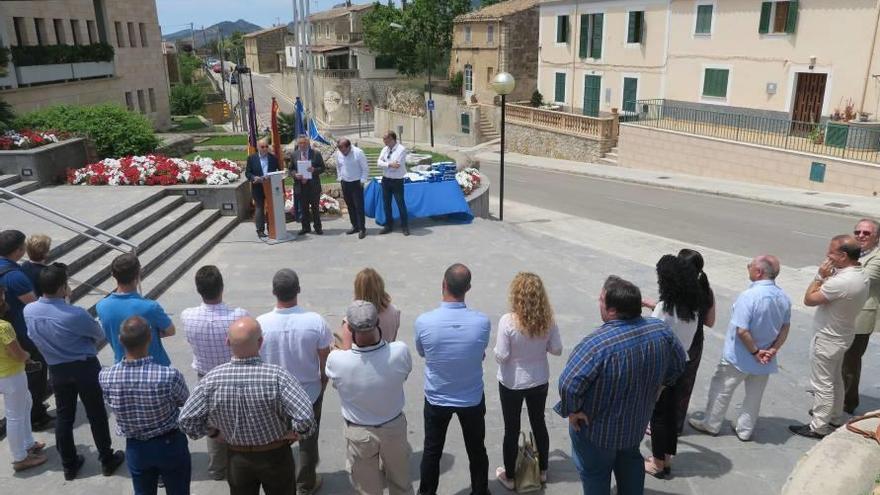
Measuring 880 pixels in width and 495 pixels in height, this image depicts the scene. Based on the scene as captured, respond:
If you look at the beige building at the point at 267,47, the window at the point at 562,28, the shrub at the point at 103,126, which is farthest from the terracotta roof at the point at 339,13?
the shrub at the point at 103,126

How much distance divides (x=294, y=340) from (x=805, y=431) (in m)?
4.47

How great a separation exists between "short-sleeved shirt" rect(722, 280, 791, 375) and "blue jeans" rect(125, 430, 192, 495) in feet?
13.8

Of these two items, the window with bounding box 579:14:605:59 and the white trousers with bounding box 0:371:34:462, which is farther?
the window with bounding box 579:14:605:59

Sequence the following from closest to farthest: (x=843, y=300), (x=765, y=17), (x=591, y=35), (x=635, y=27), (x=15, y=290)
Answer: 1. (x=15, y=290)
2. (x=843, y=300)
3. (x=765, y=17)
4. (x=635, y=27)
5. (x=591, y=35)

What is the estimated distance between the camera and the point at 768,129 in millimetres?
23531

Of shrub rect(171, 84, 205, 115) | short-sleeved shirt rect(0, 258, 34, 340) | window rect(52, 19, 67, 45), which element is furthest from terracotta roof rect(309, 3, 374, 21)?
short-sleeved shirt rect(0, 258, 34, 340)

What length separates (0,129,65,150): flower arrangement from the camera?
12227 mm

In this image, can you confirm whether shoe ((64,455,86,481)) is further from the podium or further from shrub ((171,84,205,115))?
shrub ((171,84,205,115))

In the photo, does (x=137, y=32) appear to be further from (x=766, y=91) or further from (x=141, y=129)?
(x=766, y=91)

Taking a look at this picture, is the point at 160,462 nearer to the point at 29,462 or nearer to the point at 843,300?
the point at 29,462

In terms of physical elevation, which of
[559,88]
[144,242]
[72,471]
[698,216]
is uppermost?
[559,88]

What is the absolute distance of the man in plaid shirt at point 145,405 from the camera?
3.76 m

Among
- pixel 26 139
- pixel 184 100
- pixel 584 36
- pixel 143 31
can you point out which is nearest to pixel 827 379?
pixel 26 139

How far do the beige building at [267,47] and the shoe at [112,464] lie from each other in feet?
342
